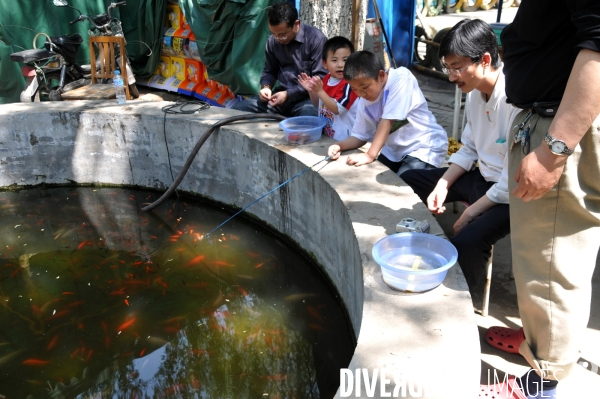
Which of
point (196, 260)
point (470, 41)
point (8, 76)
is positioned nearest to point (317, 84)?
point (196, 260)

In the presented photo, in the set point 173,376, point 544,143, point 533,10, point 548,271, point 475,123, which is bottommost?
point 173,376

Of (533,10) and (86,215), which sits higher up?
(533,10)

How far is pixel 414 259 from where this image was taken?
2.84 meters

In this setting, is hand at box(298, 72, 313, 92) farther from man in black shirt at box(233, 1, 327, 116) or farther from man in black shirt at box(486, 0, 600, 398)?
man in black shirt at box(486, 0, 600, 398)

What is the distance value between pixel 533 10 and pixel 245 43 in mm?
5223

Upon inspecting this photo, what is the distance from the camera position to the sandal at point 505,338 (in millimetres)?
2920

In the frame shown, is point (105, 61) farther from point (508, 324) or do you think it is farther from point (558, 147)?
point (558, 147)

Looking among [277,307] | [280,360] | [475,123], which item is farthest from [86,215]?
[475,123]

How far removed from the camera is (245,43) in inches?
276

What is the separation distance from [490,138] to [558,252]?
3.58 feet

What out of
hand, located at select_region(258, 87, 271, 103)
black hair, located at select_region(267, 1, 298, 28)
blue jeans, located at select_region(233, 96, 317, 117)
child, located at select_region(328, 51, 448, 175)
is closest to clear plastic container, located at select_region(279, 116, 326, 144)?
child, located at select_region(328, 51, 448, 175)

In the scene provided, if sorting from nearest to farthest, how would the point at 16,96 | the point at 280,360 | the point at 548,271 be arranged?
the point at 548,271
the point at 280,360
the point at 16,96

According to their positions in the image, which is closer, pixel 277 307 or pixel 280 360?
pixel 280 360

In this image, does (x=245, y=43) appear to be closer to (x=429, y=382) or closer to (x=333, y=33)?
(x=333, y=33)
